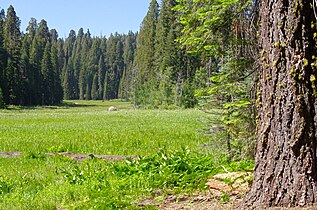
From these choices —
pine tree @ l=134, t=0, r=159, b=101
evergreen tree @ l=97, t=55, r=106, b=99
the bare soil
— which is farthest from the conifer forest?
evergreen tree @ l=97, t=55, r=106, b=99

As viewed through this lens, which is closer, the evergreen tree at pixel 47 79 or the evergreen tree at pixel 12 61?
the evergreen tree at pixel 12 61

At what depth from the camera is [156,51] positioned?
2766 inches

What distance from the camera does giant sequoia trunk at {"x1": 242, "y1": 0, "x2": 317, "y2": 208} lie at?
3381mm

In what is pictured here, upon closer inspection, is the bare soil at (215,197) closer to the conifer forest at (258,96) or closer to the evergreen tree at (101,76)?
the conifer forest at (258,96)

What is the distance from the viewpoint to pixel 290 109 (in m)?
3.42

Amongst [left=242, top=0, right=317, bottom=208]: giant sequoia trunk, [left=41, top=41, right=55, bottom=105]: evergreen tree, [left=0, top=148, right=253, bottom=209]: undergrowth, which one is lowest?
[left=0, top=148, right=253, bottom=209]: undergrowth

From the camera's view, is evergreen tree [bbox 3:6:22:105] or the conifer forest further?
evergreen tree [bbox 3:6:22:105]

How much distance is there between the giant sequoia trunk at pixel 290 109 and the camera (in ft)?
11.1

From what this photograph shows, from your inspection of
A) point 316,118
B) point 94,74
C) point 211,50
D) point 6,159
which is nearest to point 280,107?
point 316,118

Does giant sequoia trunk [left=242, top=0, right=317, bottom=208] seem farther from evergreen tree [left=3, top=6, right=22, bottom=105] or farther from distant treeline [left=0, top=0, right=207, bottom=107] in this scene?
evergreen tree [left=3, top=6, right=22, bottom=105]

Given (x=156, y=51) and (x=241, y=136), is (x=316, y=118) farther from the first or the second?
(x=156, y=51)

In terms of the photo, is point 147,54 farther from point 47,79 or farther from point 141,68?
point 47,79

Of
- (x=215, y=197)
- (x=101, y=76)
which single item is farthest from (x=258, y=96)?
(x=101, y=76)

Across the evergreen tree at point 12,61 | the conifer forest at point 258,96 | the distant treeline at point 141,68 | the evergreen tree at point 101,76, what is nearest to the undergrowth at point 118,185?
the conifer forest at point 258,96
